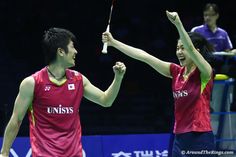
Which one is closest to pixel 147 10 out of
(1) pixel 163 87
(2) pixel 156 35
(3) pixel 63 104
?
(2) pixel 156 35

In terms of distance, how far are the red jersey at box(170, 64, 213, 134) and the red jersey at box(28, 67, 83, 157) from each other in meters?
0.88

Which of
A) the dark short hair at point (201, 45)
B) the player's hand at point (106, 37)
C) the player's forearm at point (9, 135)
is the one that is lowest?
the player's forearm at point (9, 135)

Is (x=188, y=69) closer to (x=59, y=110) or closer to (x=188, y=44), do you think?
(x=188, y=44)

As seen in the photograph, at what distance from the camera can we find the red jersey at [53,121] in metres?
4.38

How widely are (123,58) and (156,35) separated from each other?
809 mm

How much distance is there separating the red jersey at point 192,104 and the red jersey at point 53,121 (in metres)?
0.88

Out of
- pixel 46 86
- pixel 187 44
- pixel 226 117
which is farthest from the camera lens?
pixel 226 117

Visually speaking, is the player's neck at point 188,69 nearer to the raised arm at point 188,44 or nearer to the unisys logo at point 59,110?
the raised arm at point 188,44

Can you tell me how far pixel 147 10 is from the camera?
12359mm

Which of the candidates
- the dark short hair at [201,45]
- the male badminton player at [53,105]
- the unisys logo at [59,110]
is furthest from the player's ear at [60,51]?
the dark short hair at [201,45]

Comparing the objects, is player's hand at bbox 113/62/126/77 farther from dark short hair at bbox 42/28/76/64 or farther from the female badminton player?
the female badminton player

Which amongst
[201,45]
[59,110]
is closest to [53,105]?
[59,110]

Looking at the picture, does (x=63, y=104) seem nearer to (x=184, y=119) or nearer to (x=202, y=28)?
(x=184, y=119)

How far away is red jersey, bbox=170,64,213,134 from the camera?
4.93 m
